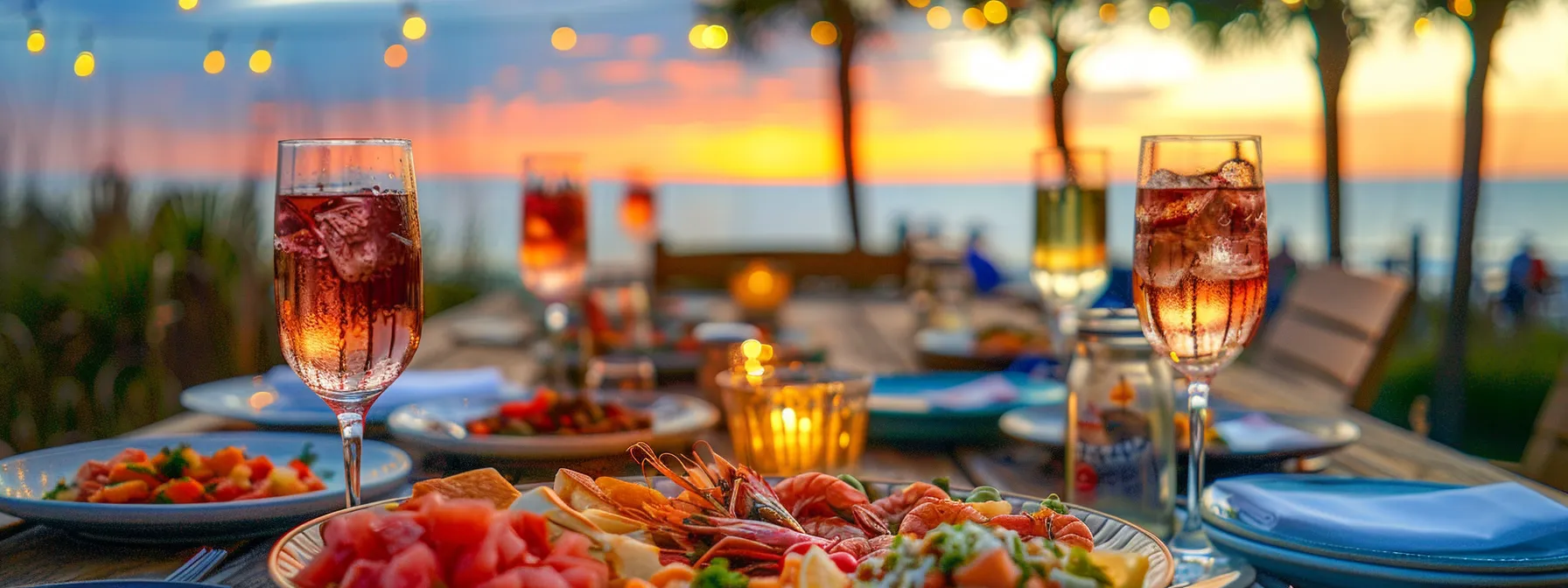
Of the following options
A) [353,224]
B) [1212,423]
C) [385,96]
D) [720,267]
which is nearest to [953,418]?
[1212,423]

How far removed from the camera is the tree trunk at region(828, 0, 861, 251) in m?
14.8

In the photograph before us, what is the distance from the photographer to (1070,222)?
239cm

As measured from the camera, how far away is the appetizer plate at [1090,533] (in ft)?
2.81

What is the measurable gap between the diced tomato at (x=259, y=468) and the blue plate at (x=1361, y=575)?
971 millimetres

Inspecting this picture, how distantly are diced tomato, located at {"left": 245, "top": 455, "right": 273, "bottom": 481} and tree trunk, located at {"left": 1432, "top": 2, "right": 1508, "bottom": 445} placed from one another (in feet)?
30.2

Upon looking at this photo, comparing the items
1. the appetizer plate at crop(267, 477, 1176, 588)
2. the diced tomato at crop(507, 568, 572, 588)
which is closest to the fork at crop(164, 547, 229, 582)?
the appetizer plate at crop(267, 477, 1176, 588)

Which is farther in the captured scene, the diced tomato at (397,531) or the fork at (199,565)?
the fork at (199,565)

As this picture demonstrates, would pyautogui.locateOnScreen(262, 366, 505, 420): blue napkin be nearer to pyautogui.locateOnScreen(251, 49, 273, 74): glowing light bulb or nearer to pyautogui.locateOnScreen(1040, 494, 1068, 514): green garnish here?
pyautogui.locateOnScreen(1040, 494, 1068, 514): green garnish

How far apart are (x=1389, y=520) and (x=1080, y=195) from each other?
1.23m

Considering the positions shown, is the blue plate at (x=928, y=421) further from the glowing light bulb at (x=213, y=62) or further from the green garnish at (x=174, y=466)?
the glowing light bulb at (x=213, y=62)

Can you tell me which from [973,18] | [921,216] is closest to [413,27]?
[973,18]

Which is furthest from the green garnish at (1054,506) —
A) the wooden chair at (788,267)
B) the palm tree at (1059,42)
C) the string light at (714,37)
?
the palm tree at (1059,42)

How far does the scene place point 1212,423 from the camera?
1866 mm

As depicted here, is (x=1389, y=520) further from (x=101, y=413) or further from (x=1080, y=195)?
(x=101, y=413)
